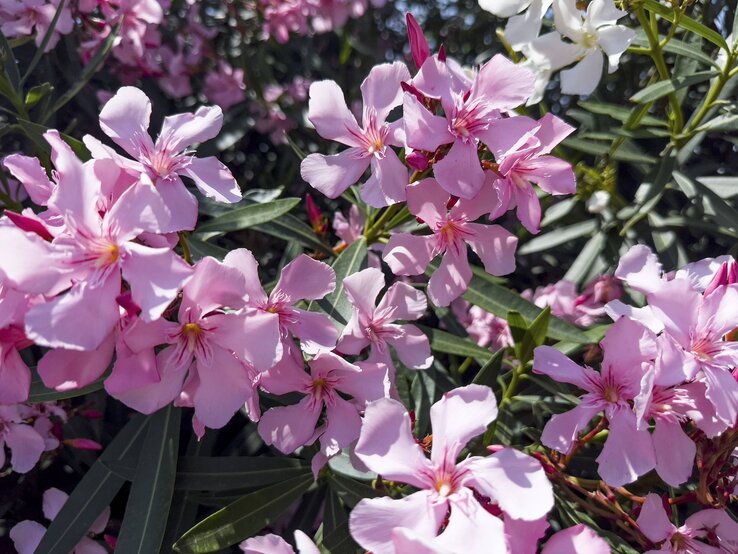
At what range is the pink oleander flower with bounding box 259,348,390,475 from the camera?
97 cm

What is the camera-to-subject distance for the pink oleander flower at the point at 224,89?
2.21 metres

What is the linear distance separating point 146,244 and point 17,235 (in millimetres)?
153

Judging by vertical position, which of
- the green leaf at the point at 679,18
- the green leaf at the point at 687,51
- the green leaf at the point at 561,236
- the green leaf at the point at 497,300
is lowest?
the green leaf at the point at 561,236

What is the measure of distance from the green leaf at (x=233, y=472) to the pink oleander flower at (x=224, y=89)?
4.18 feet

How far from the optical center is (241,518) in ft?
3.72

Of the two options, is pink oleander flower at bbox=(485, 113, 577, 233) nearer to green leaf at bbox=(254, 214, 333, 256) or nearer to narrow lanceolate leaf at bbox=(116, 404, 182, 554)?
green leaf at bbox=(254, 214, 333, 256)

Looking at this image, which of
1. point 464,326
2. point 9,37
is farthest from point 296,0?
point 464,326

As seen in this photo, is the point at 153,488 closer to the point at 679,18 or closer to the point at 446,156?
the point at 446,156

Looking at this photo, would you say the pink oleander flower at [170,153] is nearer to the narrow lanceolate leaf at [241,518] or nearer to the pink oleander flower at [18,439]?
the narrow lanceolate leaf at [241,518]

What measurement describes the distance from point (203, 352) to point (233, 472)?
1.36 ft

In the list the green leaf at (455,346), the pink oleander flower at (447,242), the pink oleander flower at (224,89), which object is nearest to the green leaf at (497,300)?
the green leaf at (455,346)

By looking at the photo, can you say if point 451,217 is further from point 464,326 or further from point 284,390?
point 464,326

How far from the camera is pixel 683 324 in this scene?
0.97 metres

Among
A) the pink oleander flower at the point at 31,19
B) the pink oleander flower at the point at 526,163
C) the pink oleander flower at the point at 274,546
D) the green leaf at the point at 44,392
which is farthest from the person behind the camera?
the pink oleander flower at the point at 31,19
